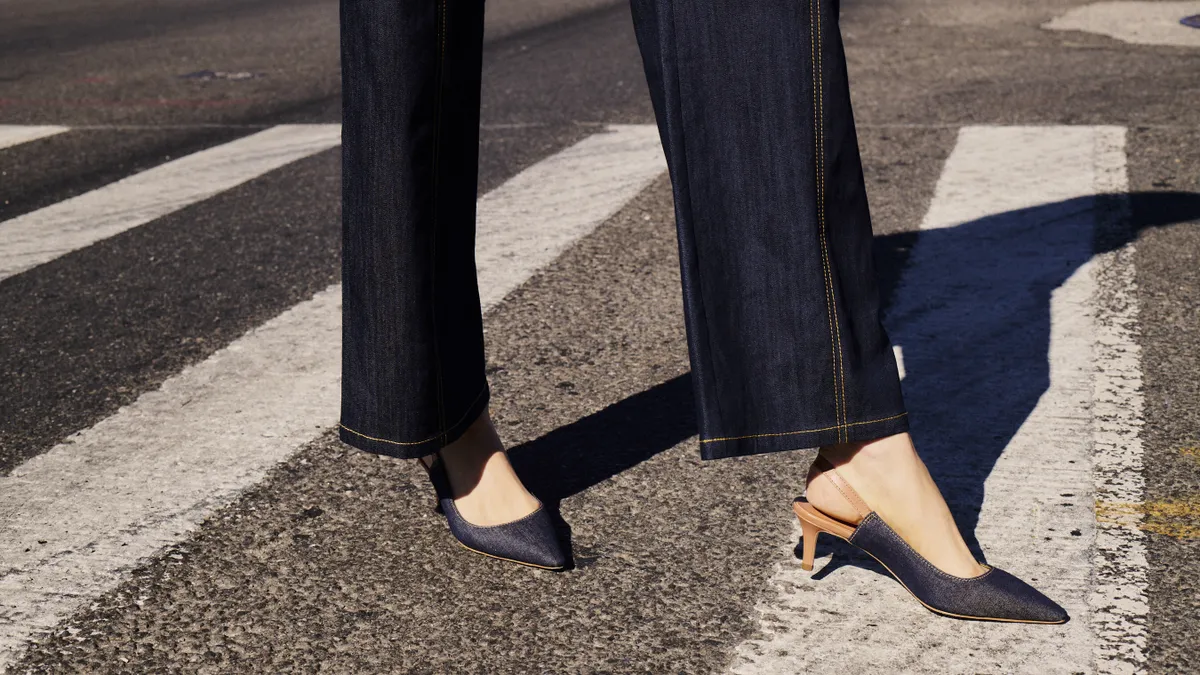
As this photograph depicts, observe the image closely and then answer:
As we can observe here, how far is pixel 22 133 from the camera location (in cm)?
610

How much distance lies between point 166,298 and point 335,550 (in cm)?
168

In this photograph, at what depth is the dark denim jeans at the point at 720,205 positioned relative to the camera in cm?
185

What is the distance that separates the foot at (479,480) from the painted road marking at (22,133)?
14.3 feet

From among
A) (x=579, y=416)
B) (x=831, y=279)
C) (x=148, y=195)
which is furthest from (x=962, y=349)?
(x=148, y=195)

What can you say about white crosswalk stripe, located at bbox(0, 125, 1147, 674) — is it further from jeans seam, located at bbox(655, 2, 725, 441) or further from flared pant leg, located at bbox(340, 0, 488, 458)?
flared pant leg, located at bbox(340, 0, 488, 458)

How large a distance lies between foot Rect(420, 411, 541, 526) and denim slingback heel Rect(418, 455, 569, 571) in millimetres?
12

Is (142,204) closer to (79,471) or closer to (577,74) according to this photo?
(79,471)

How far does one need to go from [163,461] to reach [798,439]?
1.25 meters

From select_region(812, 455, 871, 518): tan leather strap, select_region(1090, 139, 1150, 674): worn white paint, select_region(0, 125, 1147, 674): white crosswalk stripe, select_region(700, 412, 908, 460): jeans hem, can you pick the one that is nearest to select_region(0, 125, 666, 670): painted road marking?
select_region(0, 125, 1147, 674): white crosswalk stripe

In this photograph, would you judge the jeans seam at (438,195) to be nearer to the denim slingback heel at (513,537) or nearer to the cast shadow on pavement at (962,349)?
the denim slingback heel at (513,537)

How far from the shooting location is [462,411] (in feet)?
6.88

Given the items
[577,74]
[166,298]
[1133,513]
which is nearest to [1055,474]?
[1133,513]

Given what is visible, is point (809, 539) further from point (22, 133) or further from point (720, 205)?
point (22, 133)

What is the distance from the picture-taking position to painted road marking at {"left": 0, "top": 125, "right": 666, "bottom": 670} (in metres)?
2.11
